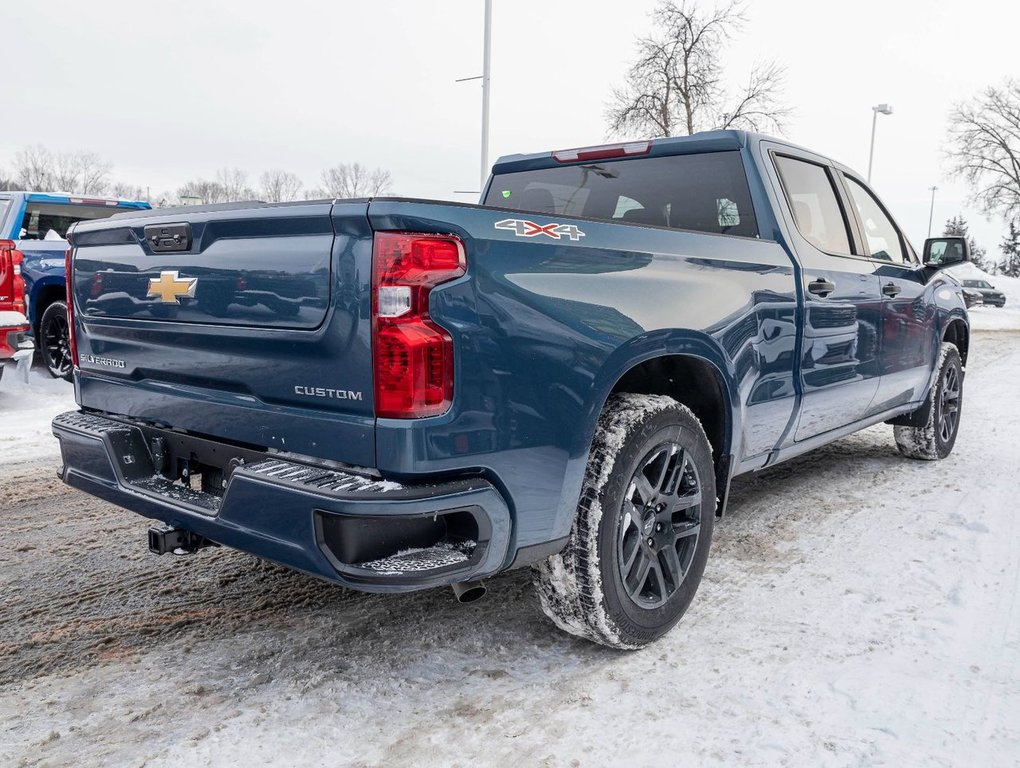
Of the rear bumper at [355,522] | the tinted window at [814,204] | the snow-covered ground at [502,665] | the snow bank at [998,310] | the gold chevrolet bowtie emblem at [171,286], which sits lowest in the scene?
the snow bank at [998,310]

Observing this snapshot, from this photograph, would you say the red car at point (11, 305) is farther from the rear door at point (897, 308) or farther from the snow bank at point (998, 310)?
the snow bank at point (998, 310)

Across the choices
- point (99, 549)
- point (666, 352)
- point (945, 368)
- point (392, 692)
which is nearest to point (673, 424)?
point (666, 352)

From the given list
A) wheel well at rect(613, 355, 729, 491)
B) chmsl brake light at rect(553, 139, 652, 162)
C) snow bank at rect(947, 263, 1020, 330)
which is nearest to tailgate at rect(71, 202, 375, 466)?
wheel well at rect(613, 355, 729, 491)

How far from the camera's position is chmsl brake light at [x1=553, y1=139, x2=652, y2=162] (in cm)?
388

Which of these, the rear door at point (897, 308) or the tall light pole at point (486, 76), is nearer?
the rear door at point (897, 308)

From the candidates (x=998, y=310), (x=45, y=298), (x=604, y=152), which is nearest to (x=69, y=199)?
(x=45, y=298)

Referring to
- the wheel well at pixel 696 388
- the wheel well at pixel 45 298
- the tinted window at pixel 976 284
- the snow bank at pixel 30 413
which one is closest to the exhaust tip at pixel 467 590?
the wheel well at pixel 696 388

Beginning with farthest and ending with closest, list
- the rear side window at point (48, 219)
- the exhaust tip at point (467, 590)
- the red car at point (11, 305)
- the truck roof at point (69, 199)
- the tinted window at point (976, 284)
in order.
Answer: the tinted window at point (976, 284) < the rear side window at point (48, 219) < the truck roof at point (69, 199) < the red car at point (11, 305) < the exhaust tip at point (467, 590)

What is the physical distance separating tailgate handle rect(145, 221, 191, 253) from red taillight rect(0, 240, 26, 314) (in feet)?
16.3

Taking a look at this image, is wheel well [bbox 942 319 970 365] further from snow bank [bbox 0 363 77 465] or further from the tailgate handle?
snow bank [bbox 0 363 77 465]

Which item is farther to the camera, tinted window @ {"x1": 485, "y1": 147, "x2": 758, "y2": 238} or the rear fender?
tinted window @ {"x1": 485, "y1": 147, "x2": 758, "y2": 238}

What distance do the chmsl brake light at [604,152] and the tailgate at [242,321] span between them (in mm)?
2045

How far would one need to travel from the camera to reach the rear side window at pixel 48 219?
8648mm

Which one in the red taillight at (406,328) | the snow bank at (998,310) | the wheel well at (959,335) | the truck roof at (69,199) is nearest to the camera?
the red taillight at (406,328)
